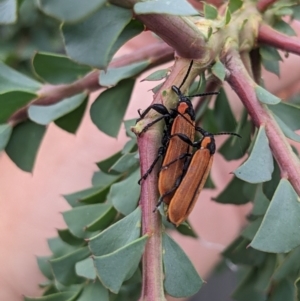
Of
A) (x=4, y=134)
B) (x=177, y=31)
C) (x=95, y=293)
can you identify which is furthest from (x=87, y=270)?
(x=177, y=31)

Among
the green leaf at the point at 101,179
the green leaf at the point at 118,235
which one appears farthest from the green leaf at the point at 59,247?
the green leaf at the point at 118,235

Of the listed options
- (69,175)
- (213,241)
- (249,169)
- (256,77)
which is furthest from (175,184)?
(213,241)

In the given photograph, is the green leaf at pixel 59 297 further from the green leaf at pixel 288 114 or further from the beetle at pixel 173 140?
the green leaf at pixel 288 114

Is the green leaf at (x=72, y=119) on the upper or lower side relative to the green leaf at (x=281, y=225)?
lower

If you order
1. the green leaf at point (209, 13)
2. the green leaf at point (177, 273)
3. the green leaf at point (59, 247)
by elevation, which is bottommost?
the green leaf at point (59, 247)

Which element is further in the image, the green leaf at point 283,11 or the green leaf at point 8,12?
the green leaf at point 283,11

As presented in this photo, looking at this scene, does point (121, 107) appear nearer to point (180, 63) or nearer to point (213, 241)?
point (180, 63)
